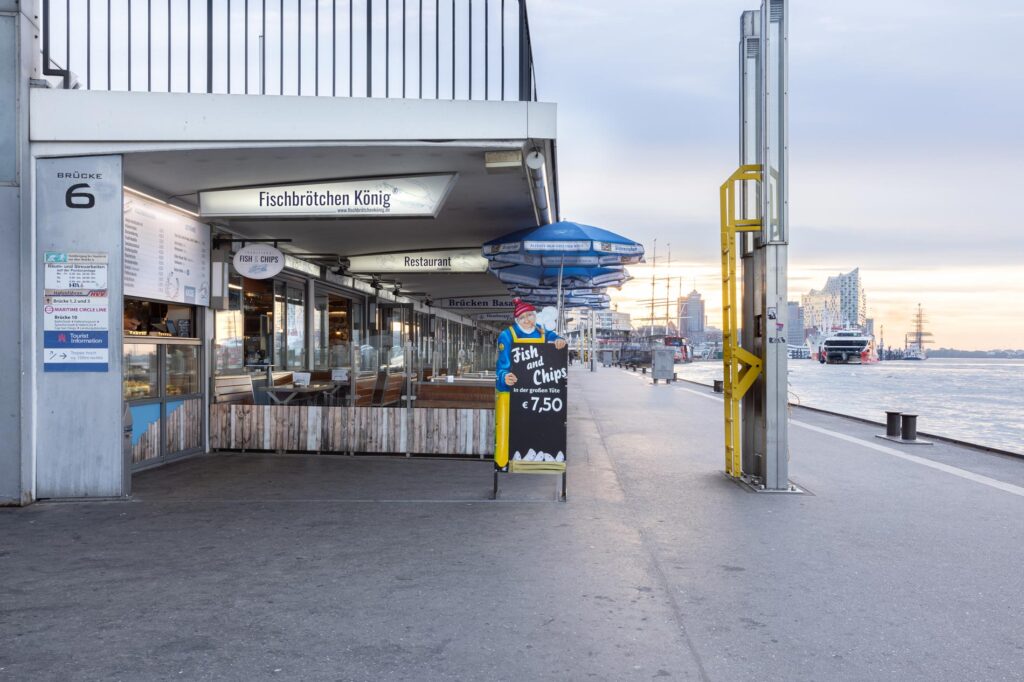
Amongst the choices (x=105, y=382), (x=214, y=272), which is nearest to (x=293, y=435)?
(x=214, y=272)

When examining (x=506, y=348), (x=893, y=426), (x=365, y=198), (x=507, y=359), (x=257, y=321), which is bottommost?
(x=893, y=426)

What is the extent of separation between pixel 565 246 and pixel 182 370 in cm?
525

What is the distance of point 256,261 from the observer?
10.8 m

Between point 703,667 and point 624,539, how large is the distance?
2.51 metres

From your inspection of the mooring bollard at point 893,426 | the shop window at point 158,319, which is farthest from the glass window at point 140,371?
the mooring bollard at point 893,426

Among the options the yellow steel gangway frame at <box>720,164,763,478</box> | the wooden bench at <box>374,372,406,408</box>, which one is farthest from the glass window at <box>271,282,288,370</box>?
the yellow steel gangway frame at <box>720,164,763,478</box>

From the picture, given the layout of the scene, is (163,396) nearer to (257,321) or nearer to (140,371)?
(140,371)

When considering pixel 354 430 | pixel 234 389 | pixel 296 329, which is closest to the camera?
pixel 354 430

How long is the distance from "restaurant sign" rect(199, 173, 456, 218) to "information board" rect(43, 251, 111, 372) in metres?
1.90

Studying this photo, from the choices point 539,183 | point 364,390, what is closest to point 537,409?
point 539,183

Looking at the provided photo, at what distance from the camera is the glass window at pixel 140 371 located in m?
9.02

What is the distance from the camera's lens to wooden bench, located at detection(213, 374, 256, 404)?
10945mm

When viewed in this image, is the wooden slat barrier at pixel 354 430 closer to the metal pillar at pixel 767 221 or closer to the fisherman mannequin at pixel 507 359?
the fisherman mannequin at pixel 507 359

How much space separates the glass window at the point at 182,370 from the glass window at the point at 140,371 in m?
0.29
